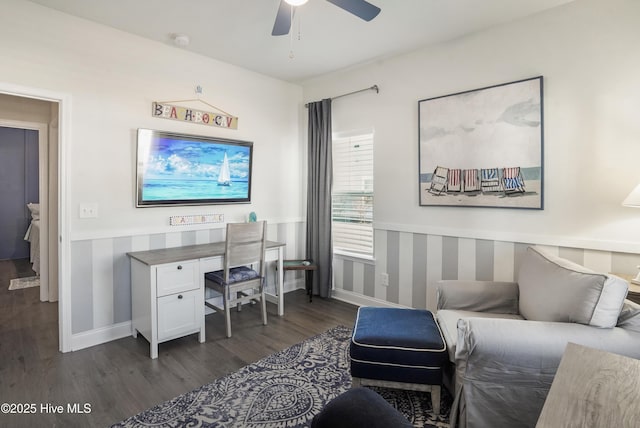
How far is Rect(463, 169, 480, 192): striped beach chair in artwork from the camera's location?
2.92 meters

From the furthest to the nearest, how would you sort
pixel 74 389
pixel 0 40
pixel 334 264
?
pixel 334 264 → pixel 0 40 → pixel 74 389

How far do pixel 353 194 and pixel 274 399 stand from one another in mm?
2365

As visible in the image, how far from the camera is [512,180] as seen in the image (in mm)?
2734

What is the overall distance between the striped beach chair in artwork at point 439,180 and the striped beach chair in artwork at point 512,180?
479 millimetres

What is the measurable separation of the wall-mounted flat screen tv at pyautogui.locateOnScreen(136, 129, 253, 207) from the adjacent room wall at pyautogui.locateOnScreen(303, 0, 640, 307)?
146 cm

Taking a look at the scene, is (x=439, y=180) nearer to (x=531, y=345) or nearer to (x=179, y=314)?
(x=531, y=345)

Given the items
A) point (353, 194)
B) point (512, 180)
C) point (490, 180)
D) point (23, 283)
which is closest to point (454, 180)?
point (490, 180)

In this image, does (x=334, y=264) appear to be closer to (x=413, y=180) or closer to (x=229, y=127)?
(x=413, y=180)

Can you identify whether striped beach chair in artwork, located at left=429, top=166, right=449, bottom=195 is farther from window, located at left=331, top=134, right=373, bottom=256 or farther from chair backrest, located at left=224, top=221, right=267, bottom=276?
chair backrest, located at left=224, top=221, right=267, bottom=276

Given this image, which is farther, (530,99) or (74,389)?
(530,99)

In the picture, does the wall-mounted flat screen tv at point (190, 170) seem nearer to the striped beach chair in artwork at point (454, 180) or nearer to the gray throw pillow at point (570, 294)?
the striped beach chair in artwork at point (454, 180)

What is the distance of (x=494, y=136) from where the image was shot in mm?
2809

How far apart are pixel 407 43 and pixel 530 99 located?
1196 millimetres

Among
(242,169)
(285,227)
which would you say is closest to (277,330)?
(285,227)
